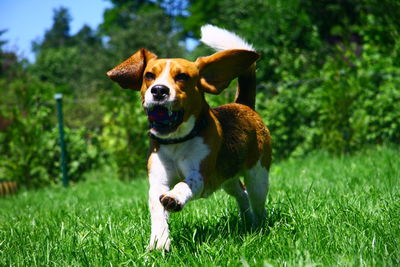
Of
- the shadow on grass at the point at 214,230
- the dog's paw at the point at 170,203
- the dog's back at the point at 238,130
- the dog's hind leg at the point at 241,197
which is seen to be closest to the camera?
the dog's paw at the point at 170,203

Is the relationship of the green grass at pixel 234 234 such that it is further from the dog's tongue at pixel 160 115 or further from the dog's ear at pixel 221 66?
the dog's ear at pixel 221 66

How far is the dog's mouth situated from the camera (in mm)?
2615

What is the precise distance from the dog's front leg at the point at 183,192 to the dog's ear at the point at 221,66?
2.17 ft

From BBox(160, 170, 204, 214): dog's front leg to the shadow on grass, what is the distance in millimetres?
387

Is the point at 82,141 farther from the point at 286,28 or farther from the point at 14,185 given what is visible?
the point at 286,28

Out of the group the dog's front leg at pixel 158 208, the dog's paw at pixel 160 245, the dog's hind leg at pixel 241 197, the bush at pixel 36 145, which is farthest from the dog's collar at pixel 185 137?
the bush at pixel 36 145

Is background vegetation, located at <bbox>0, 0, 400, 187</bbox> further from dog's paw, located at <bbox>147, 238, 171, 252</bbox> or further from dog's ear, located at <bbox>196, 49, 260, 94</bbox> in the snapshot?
dog's paw, located at <bbox>147, 238, 171, 252</bbox>

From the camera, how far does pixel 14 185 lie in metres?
8.48

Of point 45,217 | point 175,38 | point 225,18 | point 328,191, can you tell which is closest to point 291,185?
point 328,191

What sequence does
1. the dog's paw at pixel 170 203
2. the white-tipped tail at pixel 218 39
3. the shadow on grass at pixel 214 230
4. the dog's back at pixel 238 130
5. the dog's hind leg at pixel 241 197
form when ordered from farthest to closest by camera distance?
the dog's hind leg at pixel 241 197 < the white-tipped tail at pixel 218 39 < the dog's back at pixel 238 130 < the shadow on grass at pixel 214 230 < the dog's paw at pixel 170 203

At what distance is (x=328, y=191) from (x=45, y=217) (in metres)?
2.88

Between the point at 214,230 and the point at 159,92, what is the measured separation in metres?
1.16

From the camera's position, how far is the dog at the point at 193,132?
2.63 metres

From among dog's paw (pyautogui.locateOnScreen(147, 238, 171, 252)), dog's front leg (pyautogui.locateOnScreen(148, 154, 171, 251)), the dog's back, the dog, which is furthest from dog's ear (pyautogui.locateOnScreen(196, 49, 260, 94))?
dog's paw (pyautogui.locateOnScreen(147, 238, 171, 252))
